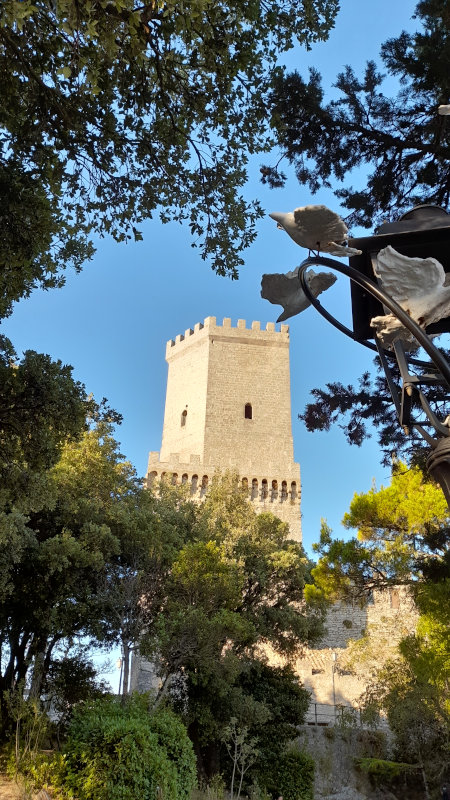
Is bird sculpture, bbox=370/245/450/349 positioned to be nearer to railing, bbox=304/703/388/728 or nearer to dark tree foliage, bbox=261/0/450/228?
dark tree foliage, bbox=261/0/450/228

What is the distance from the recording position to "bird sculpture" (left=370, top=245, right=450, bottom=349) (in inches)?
75.8

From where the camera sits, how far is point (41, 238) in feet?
15.0

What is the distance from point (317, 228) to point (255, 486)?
83.0 ft

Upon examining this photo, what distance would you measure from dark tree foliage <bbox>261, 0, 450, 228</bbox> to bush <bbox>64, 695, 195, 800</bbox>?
20.5ft

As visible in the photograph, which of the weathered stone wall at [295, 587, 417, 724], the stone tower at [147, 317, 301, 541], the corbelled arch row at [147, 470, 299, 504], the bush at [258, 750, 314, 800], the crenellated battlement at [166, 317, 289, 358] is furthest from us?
the crenellated battlement at [166, 317, 289, 358]

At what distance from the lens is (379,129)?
507 cm

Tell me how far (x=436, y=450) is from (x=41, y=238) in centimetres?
378

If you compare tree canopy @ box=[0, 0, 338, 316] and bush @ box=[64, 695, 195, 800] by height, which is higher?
tree canopy @ box=[0, 0, 338, 316]

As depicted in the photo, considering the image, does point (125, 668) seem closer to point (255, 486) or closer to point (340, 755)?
point (340, 755)

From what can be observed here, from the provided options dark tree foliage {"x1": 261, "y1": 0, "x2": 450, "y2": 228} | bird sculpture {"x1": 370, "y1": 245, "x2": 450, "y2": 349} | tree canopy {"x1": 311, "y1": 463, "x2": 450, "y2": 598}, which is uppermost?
dark tree foliage {"x1": 261, "y1": 0, "x2": 450, "y2": 228}

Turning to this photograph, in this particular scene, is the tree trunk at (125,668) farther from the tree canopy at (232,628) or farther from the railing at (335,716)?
the railing at (335,716)

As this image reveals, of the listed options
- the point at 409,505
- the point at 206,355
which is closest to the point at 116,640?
the point at 409,505

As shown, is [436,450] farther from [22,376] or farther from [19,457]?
[19,457]

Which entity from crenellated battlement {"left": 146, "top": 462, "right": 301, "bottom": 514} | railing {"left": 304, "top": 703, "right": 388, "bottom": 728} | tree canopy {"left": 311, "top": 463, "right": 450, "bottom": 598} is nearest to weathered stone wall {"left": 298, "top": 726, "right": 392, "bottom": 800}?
railing {"left": 304, "top": 703, "right": 388, "bottom": 728}
